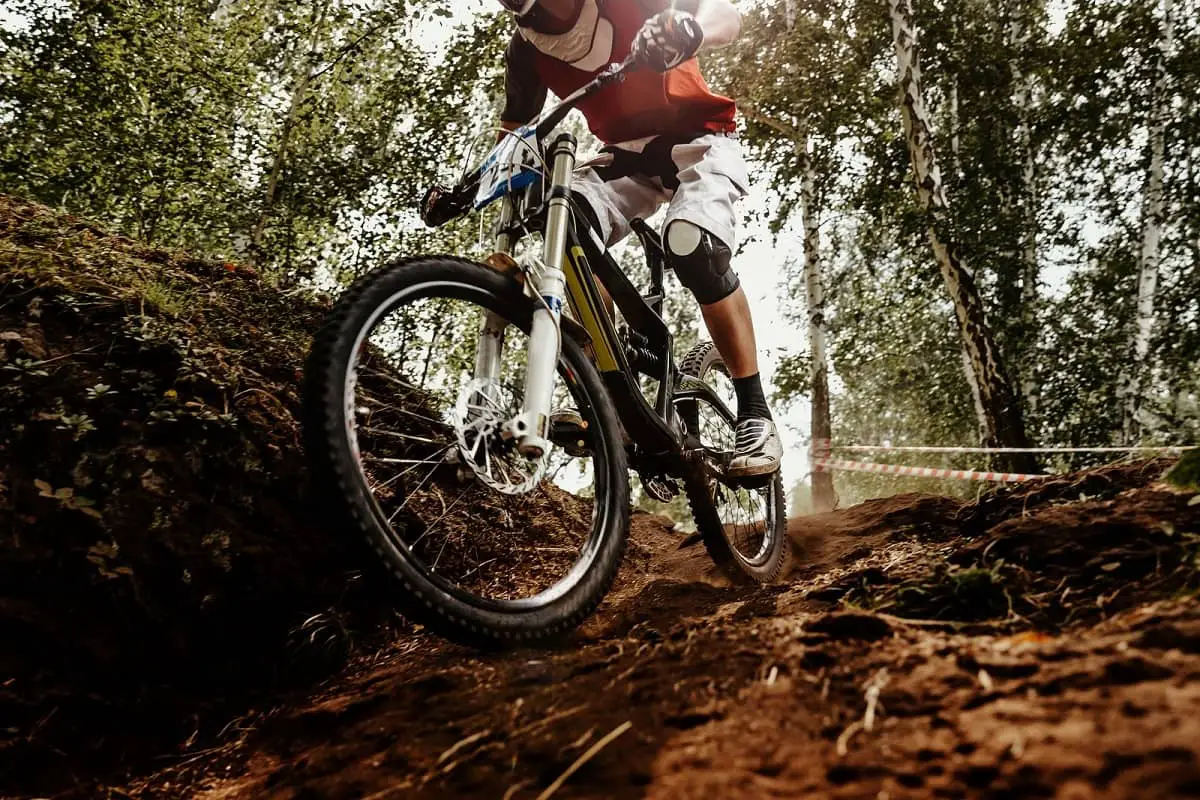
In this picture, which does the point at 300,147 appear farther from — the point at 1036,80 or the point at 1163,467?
the point at 1036,80

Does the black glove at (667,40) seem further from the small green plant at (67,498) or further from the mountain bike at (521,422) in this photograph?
the small green plant at (67,498)

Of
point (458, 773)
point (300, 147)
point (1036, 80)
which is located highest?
point (1036, 80)

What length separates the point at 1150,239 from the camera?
956 cm

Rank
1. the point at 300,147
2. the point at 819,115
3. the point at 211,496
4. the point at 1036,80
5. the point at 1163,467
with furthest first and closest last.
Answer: the point at 1036,80, the point at 819,115, the point at 300,147, the point at 1163,467, the point at 211,496

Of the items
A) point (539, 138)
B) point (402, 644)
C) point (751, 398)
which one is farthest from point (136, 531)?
point (751, 398)

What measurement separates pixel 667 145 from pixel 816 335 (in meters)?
9.25

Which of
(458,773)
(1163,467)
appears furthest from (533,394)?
(1163,467)

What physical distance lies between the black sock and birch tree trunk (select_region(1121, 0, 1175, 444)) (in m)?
8.85

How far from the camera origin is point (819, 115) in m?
10.3

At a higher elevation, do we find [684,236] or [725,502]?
[684,236]

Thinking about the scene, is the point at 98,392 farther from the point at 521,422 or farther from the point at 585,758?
the point at 585,758

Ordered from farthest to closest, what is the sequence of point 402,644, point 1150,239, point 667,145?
point 1150,239 → point 667,145 → point 402,644

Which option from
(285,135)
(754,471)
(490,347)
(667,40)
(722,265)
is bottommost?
(754,471)

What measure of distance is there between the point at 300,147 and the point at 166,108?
195 cm
